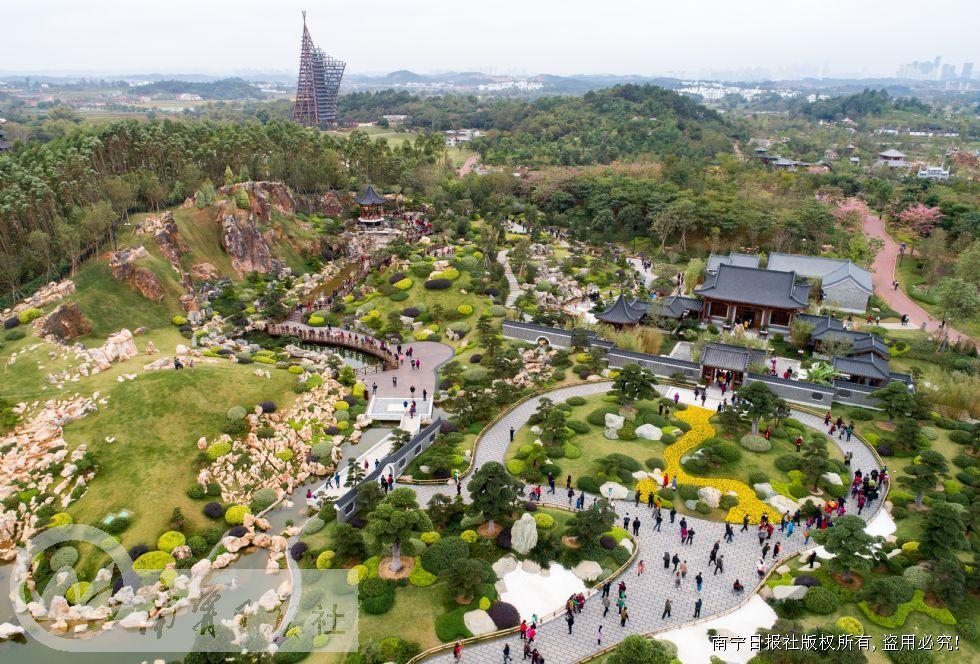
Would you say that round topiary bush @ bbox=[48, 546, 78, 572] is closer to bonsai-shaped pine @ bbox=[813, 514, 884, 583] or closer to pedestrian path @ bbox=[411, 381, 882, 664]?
pedestrian path @ bbox=[411, 381, 882, 664]

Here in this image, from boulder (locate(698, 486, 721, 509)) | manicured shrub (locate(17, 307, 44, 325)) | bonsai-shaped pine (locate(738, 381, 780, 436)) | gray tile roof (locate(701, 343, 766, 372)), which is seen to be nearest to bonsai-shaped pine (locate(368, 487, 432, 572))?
boulder (locate(698, 486, 721, 509))

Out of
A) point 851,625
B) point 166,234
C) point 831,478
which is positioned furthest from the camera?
point 166,234

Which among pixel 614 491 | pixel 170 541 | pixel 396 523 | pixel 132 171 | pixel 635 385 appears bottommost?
pixel 170 541

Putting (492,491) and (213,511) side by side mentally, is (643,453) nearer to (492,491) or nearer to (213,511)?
(492,491)

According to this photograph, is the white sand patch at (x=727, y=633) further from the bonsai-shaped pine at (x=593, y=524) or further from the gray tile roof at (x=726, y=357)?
the gray tile roof at (x=726, y=357)

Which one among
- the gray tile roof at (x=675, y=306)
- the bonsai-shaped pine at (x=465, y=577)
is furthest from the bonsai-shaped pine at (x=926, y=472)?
the gray tile roof at (x=675, y=306)

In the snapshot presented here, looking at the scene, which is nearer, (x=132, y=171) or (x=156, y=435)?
(x=156, y=435)

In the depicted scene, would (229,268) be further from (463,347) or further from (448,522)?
(448,522)

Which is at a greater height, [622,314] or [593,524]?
[622,314]

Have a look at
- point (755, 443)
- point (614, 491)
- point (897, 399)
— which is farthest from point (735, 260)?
point (614, 491)
